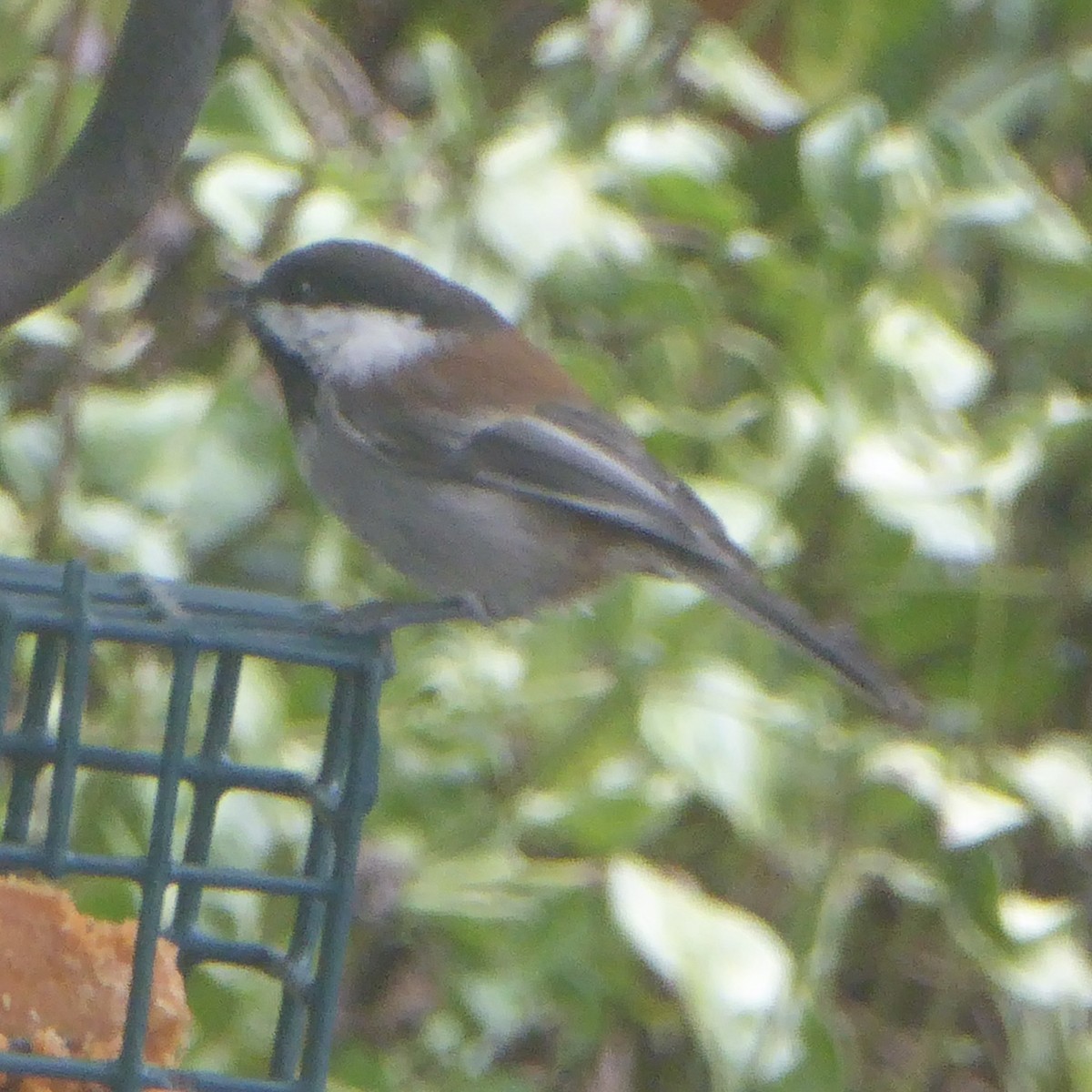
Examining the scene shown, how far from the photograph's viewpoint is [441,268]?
2324 mm

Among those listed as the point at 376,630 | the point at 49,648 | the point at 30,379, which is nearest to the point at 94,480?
the point at 30,379

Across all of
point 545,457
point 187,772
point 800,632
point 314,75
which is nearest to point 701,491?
point 545,457

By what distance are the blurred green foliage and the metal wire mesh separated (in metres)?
0.50

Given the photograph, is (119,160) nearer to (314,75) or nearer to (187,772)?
(187,772)

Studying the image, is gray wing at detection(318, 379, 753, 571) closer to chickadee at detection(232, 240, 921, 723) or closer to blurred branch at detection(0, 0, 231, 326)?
chickadee at detection(232, 240, 921, 723)

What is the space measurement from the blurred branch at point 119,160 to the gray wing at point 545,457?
94 cm

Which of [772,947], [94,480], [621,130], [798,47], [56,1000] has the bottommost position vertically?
[56,1000]

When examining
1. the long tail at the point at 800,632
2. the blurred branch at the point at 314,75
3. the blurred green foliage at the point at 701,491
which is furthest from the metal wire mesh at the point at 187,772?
the blurred branch at the point at 314,75

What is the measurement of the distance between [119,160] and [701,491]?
4.06 ft

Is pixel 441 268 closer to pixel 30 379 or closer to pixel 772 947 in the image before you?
pixel 30 379

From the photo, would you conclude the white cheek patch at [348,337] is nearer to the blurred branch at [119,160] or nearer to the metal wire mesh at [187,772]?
the metal wire mesh at [187,772]

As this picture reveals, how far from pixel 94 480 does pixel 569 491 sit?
0.51 metres

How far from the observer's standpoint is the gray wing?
6.86 ft

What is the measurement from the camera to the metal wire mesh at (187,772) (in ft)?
4.19
